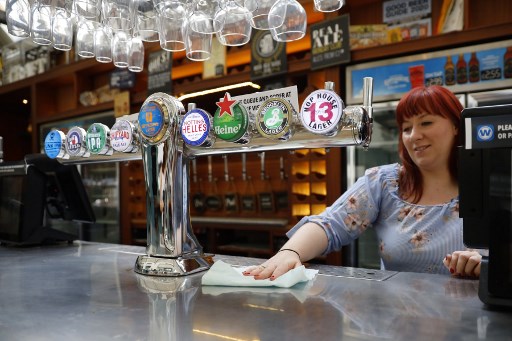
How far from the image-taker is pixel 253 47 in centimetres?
349

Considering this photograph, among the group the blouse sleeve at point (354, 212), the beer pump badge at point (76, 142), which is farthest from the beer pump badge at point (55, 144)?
the blouse sleeve at point (354, 212)

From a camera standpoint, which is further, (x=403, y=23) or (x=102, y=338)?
(x=403, y=23)

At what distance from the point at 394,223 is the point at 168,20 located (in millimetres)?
940

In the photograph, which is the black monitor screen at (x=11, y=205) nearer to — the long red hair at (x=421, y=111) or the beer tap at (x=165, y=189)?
the beer tap at (x=165, y=189)

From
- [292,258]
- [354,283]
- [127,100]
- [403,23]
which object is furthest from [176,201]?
[127,100]

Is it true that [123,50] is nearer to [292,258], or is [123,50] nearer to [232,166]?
[292,258]

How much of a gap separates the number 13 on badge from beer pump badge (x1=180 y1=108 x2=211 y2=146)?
24cm

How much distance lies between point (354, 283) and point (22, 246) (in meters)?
1.27

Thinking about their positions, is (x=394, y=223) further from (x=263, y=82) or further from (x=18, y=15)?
(x=263, y=82)

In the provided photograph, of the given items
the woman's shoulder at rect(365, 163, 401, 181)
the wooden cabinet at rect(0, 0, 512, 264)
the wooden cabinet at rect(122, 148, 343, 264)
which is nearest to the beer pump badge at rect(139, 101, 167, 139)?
the woman's shoulder at rect(365, 163, 401, 181)

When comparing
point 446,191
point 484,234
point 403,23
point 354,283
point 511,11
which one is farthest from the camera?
point 403,23

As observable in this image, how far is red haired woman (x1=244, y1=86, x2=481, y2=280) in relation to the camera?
132cm

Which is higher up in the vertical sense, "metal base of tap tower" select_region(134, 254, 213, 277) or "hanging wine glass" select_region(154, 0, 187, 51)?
"hanging wine glass" select_region(154, 0, 187, 51)

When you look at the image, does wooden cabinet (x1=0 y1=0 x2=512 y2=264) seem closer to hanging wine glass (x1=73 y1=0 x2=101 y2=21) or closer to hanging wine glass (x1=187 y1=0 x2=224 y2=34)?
hanging wine glass (x1=187 y1=0 x2=224 y2=34)
